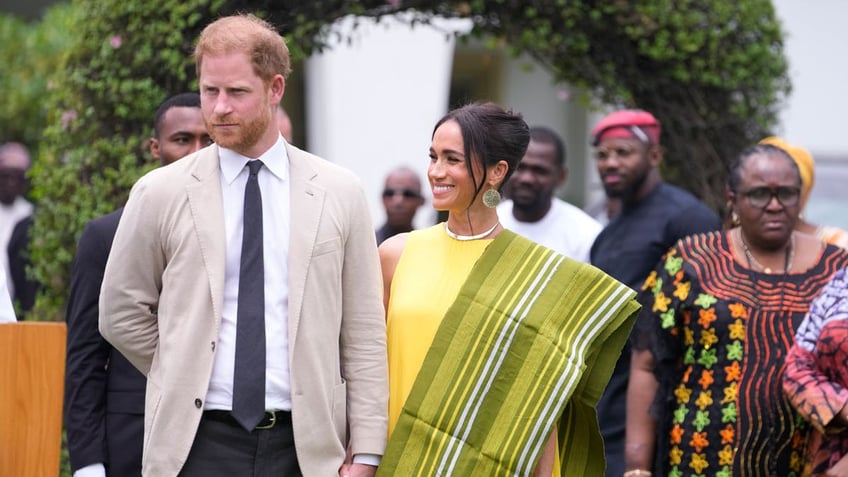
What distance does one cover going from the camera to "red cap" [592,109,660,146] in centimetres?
693

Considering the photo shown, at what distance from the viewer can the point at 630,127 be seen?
695 cm

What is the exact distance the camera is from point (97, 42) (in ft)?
21.5

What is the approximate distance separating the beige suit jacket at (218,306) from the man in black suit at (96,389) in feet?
1.99

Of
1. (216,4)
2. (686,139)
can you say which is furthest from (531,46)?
(216,4)

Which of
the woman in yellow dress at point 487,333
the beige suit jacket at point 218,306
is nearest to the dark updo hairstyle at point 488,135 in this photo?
the woman in yellow dress at point 487,333

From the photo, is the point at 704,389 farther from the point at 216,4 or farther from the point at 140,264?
the point at 216,4

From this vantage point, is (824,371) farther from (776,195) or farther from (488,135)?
(488,135)

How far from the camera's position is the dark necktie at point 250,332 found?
3.77m

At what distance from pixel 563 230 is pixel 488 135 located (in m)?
2.61

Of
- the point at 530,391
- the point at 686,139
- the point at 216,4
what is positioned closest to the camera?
the point at 530,391

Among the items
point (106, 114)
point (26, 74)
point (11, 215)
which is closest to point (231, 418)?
point (106, 114)

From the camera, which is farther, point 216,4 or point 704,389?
point 216,4

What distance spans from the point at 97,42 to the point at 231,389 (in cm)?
324

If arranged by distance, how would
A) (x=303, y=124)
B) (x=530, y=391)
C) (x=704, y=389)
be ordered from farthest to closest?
(x=303, y=124) < (x=704, y=389) < (x=530, y=391)
